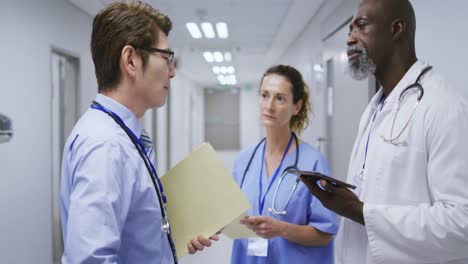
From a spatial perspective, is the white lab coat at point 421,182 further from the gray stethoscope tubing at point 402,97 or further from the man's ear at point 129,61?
the man's ear at point 129,61

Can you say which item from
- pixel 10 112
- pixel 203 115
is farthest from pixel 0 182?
pixel 203 115

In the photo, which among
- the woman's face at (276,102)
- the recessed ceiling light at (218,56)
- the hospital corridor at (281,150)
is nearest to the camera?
the hospital corridor at (281,150)

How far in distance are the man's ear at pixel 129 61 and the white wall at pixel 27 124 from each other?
192 cm

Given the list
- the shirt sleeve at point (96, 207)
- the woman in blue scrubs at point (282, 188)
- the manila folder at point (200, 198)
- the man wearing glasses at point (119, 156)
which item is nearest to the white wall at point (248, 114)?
the woman in blue scrubs at point (282, 188)

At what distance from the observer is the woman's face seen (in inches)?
61.7

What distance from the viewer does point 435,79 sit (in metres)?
1.00

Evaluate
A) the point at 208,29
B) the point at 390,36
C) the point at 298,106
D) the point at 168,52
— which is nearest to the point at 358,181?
the point at 390,36

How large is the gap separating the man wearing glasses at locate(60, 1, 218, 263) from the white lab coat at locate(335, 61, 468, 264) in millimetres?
562

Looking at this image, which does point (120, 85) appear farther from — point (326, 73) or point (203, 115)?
point (203, 115)

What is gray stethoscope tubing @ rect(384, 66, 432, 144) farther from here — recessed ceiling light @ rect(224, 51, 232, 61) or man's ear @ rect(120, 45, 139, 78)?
recessed ceiling light @ rect(224, 51, 232, 61)

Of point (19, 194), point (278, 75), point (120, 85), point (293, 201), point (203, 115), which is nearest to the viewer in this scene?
point (120, 85)

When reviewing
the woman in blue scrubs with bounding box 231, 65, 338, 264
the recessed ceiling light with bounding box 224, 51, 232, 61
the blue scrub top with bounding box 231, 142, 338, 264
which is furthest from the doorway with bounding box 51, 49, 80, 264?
the recessed ceiling light with bounding box 224, 51, 232, 61

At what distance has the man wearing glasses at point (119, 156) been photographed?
0.73m

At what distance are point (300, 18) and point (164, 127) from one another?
392cm
